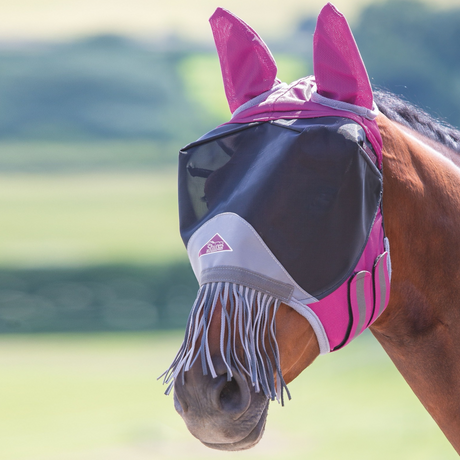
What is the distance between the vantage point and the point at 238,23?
47.5 inches

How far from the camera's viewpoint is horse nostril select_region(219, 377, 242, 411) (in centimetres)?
89

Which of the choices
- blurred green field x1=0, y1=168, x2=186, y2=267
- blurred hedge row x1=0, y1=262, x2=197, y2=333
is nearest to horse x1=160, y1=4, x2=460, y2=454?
blurred hedge row x1=0, y1=262, x2=197, y2=333

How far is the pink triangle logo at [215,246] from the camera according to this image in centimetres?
96

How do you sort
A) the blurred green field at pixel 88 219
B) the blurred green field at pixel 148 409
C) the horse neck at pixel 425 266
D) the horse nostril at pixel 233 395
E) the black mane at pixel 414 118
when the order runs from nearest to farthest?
1. the horse nostril at pixel 233 395
2. the horse neck at pixel 425 266
3. the black mane at pixel 414 118
4. the blurred green field at pixel 148 409
5. the blurred green field at pixel 88 219

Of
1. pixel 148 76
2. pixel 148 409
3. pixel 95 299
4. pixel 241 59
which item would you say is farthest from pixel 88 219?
pixel 241 59

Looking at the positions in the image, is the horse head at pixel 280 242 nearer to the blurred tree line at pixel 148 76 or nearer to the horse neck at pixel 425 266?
the horse neck at pixel 425 266

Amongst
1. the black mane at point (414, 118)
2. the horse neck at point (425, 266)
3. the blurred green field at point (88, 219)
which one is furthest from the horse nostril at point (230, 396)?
the blurred green field at point (88, 219)

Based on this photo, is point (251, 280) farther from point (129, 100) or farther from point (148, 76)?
point (148, 76)

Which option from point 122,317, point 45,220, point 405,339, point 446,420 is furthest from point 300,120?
point 45,220

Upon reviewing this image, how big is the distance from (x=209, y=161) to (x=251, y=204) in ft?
0.60

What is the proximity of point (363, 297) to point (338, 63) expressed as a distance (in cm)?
46

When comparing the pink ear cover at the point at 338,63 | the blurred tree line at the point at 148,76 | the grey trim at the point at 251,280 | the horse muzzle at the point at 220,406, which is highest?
the pink ear cover at the point at 338,63

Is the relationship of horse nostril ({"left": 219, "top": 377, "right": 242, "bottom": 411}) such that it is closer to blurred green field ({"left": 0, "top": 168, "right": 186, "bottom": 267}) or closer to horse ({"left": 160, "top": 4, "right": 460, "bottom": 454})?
horse ({"left": 160, "top": 4, "right": 460, "bottom": 454})

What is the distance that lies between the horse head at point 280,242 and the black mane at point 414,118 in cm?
26
